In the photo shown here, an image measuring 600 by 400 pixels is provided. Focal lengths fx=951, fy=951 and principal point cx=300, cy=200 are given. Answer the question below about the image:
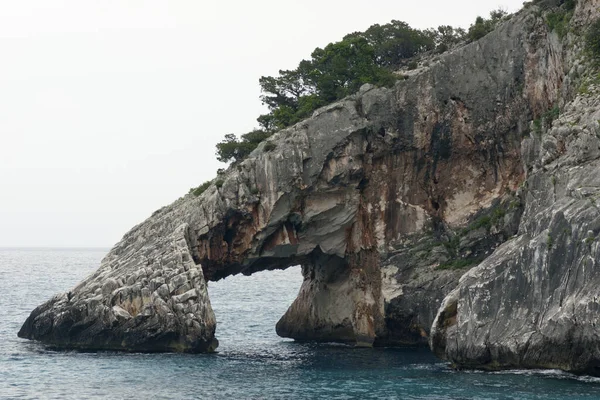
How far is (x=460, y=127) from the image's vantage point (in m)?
65.9

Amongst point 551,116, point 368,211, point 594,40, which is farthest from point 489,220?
point 594,40

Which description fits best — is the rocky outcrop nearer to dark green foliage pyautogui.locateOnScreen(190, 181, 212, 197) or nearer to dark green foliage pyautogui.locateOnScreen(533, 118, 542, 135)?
dark green foliage pyautogui.locateOnScreen(533, 118, 542, 135)

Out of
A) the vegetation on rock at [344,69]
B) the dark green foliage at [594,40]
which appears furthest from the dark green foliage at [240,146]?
the dark green foliage at [594,40]

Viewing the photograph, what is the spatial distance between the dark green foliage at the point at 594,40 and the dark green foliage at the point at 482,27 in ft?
40.7

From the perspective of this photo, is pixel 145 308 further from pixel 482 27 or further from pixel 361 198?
pixel 482 27

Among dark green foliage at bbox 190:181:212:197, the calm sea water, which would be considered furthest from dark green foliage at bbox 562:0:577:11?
dark green foliage at bbox 190:181:212:197

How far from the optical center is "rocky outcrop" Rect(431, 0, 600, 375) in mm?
45594

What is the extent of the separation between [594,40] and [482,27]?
13718mm

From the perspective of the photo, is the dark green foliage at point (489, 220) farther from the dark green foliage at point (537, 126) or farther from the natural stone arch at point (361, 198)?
the dark green foliage at point (537, 126)

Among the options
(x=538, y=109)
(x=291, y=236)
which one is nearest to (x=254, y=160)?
(x=291, y=236)

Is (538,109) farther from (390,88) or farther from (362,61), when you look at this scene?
(362,61)

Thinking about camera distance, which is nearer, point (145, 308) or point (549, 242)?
point (549, 242)

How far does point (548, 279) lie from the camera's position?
1889 inches

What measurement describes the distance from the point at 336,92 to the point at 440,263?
631 inches
